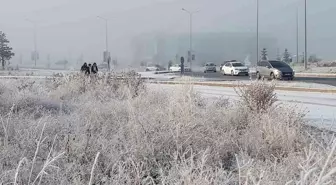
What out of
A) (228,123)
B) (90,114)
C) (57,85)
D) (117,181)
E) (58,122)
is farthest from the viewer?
(57,85)

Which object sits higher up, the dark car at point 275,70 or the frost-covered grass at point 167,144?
the dark car at point 275,70

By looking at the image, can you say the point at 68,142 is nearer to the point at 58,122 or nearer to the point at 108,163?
the point at 108,163

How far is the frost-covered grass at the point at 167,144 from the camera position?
182 inches

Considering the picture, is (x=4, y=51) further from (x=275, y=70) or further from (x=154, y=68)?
(x=275, y=70)

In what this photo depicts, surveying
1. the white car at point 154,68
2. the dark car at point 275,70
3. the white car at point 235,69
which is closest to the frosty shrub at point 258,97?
the dark car at point 275,70

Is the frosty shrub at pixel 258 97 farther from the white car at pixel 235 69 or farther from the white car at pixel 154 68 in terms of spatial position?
the white car at pixel 154 68

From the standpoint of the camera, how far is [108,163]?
5.54 m

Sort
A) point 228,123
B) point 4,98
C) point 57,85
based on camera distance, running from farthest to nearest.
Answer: point 57,85 → point 4,98 → point 228,123

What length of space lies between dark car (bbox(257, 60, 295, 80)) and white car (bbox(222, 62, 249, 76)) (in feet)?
28.4

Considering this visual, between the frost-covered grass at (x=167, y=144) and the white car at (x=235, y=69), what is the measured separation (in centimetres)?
3609

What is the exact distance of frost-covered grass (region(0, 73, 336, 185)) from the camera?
463 cm

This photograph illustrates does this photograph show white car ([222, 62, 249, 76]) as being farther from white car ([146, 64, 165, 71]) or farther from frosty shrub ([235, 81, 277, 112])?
frosty shrub ([235, 81, 277, 112])

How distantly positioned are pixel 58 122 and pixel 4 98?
3935 mm

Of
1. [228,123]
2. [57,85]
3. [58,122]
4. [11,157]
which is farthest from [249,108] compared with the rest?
[57,85]
